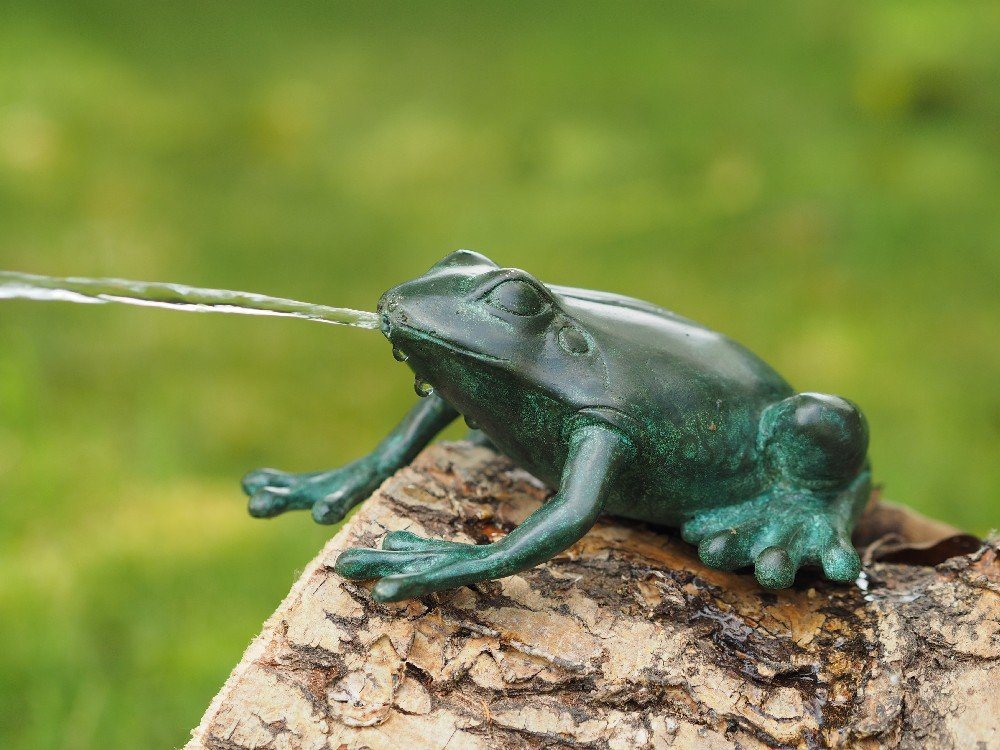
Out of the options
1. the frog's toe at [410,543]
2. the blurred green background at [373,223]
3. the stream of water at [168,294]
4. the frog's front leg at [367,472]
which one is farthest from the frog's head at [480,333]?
the blurred green background at [373,223]

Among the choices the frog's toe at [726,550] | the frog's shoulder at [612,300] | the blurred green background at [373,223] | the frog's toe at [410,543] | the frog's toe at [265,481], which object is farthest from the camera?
the blurred green background at [373,223]

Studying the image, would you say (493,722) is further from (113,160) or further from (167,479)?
(113,160)

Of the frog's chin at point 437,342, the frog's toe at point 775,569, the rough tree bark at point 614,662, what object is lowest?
the rough tree bark at point 614,662

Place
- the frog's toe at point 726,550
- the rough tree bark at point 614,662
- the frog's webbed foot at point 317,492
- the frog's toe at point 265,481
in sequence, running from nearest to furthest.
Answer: the rough tree bark at point 614,662 < the frog's toe at point 726,550 < the frog's webbed foot at point 317,492 < the frog's toe at point 265,481

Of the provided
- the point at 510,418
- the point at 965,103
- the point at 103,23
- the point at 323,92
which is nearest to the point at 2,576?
the point at 510,418

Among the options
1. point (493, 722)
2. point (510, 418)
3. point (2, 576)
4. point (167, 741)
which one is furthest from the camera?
point (2, 576)

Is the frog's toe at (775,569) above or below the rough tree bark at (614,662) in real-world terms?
above

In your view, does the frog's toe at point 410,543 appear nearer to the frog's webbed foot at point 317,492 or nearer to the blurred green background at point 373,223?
the frog's webbed foot at point 317,492
